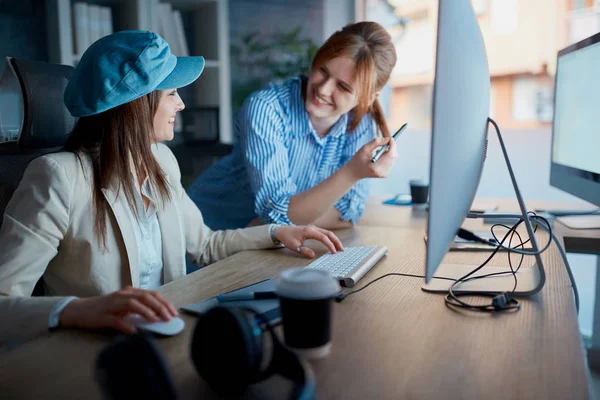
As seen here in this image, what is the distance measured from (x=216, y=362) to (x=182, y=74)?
0.84 m

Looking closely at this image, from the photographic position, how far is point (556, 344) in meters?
0.76

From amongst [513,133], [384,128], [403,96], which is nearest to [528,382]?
[384,128]

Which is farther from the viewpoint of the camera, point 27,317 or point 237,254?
point 237,254

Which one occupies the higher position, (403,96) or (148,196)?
(403,96)

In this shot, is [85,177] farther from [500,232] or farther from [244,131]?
[500,232]

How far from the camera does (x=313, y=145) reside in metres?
1.81

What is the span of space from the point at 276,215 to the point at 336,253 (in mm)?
372

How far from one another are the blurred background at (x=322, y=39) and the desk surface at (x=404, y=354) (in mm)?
1752

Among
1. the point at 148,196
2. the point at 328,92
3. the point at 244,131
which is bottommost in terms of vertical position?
the point at 148,196

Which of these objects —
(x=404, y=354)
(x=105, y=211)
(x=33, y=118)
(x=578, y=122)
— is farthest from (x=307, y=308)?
(x=578, y=122)

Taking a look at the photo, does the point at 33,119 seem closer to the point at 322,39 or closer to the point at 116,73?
the point at 116,73

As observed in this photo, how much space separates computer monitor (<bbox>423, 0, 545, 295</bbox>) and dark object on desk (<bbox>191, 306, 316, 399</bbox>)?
230mm

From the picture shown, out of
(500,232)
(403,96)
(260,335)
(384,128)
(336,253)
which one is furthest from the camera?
(403,96)

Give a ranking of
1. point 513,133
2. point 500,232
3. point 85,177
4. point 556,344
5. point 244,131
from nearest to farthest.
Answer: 1. point 556,344
2. point 85,177
3. point 500,232
4. point 244,131
5. point 513,133
